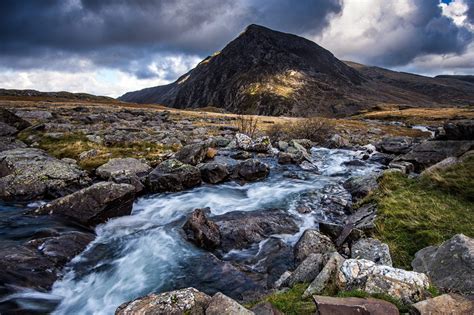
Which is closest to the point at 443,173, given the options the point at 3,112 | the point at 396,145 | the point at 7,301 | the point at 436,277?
the point at 436,277

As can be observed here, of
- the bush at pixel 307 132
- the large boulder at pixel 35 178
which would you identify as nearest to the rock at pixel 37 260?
the large boulder at pixel 35 178

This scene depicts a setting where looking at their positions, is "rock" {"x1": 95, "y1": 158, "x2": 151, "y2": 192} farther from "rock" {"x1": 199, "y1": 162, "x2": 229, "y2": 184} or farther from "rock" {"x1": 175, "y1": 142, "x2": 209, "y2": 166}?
"rock" {"x1": 199, "y1": 162, "x2": 229, "y2": 184}

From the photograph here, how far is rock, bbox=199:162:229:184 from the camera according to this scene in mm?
22688

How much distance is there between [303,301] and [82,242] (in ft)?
33.7

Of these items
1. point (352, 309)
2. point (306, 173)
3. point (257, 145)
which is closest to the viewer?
point (352, 309)

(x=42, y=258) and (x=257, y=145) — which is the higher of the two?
(x=257, y=145)

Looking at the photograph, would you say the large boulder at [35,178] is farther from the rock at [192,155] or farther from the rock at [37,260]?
the rock at [192,155]

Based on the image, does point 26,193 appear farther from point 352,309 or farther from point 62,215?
point 352,309

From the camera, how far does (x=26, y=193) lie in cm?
1797

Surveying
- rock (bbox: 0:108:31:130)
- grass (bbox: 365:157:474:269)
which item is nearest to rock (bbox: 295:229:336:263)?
grass (bbox: 365:157:474:269)

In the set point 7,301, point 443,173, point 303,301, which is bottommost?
point 7,301

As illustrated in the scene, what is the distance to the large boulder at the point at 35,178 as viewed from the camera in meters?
18.0

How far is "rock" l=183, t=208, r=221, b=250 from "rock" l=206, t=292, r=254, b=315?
6.71 meters

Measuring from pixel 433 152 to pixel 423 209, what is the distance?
13672 mm
